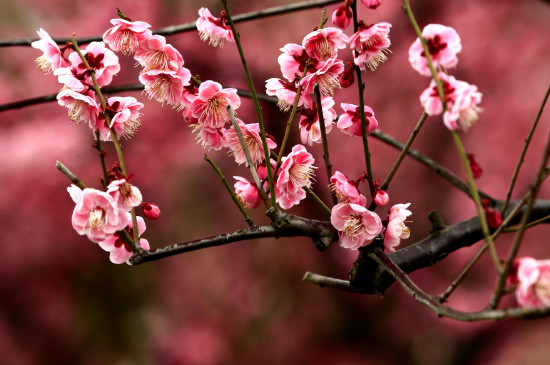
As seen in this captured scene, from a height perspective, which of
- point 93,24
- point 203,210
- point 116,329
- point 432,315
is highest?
point 93,24

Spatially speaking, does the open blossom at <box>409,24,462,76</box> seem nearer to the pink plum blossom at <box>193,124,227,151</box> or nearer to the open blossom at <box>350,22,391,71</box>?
the open blossom at <box>350,22,391,71</box>

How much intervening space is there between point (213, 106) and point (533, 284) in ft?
1.85

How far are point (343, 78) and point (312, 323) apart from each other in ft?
9.90

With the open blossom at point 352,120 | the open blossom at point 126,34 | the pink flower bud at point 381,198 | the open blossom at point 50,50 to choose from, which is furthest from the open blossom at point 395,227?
the open blossom at point 50,50

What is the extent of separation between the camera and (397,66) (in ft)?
11.7

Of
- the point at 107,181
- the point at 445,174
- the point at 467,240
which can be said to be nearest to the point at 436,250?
the point at 467,240

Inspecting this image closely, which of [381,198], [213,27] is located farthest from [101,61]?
[381,198]

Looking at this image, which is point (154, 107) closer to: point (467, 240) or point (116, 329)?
point (116, 329)

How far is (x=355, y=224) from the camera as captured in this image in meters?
0.87

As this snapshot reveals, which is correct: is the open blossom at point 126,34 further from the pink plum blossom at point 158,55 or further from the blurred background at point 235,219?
the blurred background at point 235,219

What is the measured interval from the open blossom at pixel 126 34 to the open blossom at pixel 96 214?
259 millimetres

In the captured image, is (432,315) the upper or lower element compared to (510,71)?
lower

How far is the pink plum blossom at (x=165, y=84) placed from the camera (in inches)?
37.1

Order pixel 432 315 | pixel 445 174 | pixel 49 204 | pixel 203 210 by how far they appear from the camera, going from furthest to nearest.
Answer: pixel 203 210 → pixel 432 315 → pixel 49 204 → pixel 445 174
